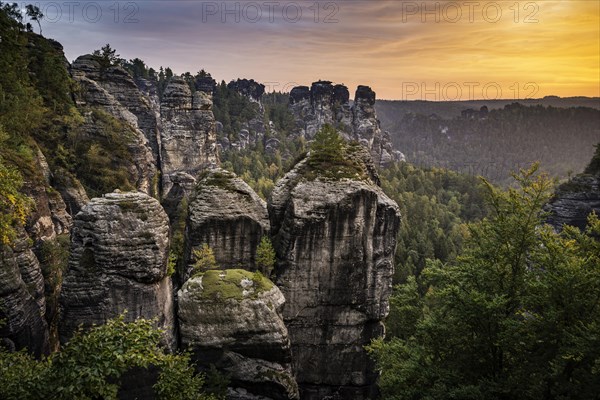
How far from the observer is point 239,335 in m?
22.2

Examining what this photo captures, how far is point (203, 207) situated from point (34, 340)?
41.5 ft

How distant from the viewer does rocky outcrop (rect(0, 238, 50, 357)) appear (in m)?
19.2

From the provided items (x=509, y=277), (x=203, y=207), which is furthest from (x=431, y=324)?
(x=203, y=207)

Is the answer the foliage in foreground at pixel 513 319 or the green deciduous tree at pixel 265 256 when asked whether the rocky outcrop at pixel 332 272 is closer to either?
the green deciduous tree at pixel 265 256

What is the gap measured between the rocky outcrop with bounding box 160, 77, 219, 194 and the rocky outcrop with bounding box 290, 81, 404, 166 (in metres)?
72.9

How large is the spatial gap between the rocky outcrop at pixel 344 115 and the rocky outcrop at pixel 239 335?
435 feet

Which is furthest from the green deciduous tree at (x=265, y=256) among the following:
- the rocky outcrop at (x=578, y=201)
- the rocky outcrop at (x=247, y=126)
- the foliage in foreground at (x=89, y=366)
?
the rocky outcrop at (x=247, y=126)

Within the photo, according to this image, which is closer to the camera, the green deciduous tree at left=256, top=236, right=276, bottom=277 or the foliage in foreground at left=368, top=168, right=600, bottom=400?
the foliage in foreground at left=368, top=168, right=600, bottom=400

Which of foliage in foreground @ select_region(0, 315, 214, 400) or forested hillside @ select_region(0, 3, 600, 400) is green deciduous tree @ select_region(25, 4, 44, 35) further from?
foliage in foreground @ select_region(0, 315, 214, 400)

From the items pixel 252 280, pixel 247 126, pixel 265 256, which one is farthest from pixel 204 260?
pixel 247 126

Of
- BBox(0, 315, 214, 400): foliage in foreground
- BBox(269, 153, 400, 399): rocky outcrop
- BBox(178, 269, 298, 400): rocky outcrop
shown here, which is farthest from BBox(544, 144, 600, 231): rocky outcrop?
BBox(0, 315, 214, 400): foliage in foreground

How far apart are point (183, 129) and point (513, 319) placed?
81.6 m

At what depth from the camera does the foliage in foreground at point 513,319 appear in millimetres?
14625

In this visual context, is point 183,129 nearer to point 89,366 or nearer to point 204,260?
point 204,260
